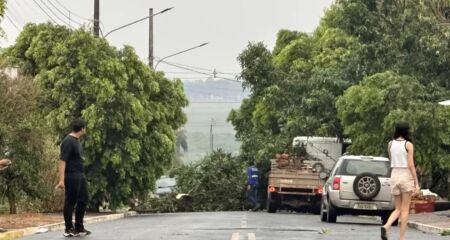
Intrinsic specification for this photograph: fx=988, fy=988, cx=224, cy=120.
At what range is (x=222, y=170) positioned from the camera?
143 feet

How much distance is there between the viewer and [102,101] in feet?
105

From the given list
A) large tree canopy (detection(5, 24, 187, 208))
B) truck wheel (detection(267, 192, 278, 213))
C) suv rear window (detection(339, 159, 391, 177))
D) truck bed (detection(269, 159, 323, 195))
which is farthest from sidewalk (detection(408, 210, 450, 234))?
large tree canopy (detection(5, 24, 187, 208))

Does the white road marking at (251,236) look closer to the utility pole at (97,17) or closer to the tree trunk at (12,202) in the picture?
the tree trunk at (12,202)

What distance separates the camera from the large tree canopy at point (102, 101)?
1262 inches

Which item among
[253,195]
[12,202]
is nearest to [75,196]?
[12,202]

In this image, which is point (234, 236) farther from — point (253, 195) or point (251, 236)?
point (253, 195)

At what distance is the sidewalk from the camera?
2056cm

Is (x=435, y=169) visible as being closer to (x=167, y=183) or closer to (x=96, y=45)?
(x=96, y=45)

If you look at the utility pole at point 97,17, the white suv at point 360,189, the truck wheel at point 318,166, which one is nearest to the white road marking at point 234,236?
the white suv at point 360,189

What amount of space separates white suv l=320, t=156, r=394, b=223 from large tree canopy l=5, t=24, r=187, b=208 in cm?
1050

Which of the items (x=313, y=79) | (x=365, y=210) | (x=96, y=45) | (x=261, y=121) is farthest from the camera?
(x=261, y=121)

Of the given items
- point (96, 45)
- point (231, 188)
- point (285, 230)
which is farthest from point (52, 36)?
point (285, 230)

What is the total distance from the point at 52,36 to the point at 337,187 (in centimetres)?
1384

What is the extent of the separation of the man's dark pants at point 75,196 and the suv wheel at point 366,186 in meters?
8.60
